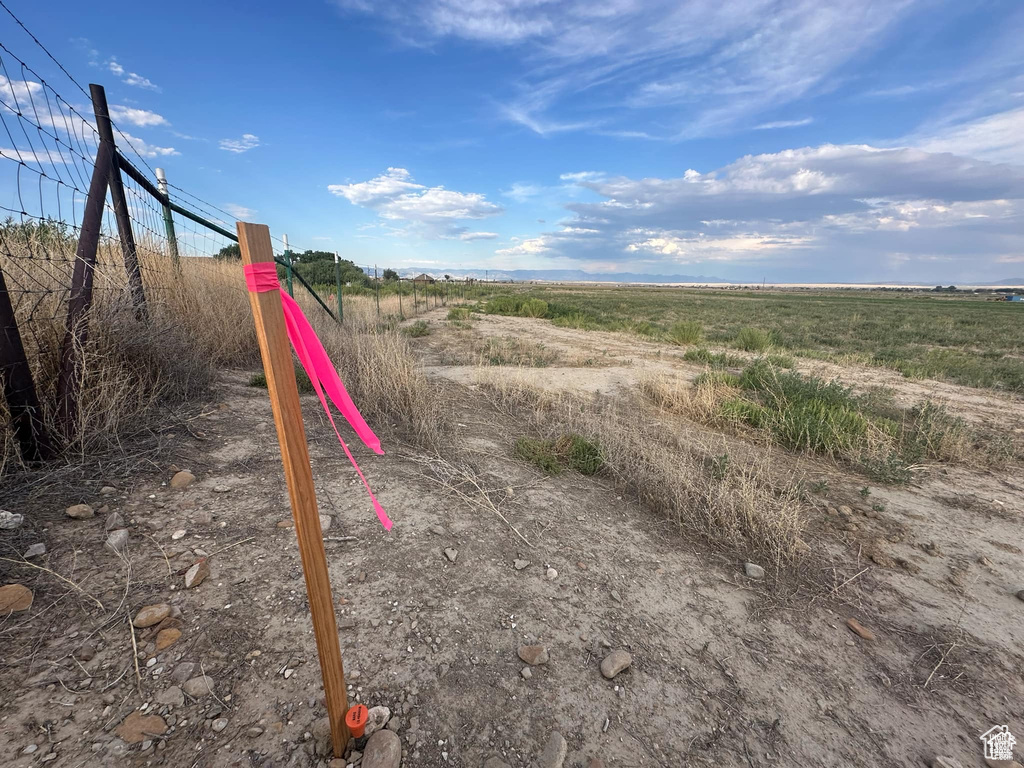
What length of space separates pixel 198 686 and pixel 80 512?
1330 mm

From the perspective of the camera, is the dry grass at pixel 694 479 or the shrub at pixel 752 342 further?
the shrub at pixel 752 342

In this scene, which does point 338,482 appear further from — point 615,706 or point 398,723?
point 615,706

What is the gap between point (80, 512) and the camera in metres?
2.16

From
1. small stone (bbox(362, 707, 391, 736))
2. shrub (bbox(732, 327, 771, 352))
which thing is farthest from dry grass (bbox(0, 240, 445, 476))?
shrub (bbox(732, 327, 771, 352))

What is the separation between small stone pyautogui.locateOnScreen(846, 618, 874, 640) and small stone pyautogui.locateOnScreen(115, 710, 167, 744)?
307 cm

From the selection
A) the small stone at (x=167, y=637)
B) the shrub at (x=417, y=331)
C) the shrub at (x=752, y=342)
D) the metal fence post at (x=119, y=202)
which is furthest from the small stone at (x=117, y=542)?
the shrub at (x=752, y=342)

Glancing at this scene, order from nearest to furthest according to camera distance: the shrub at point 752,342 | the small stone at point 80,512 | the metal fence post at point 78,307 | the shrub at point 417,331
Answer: the small stone at point 80,512 → the metal fence post at point 78,307 → the shrub at point 417,331 → the shrub at point 752,342

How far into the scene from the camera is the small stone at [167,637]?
163cm

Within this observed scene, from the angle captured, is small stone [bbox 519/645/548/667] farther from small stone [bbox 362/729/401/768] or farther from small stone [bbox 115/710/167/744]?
small stone [bbox 115/710/167/744]

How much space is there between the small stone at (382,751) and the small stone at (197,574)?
113cm

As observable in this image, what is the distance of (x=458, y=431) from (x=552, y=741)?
9.89 feet

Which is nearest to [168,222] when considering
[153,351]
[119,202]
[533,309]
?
[119,202]

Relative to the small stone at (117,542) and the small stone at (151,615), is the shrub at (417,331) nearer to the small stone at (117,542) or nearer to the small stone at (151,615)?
the small stone at (117,542)

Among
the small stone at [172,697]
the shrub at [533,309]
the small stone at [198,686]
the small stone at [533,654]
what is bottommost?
the small stone at [533,654]
